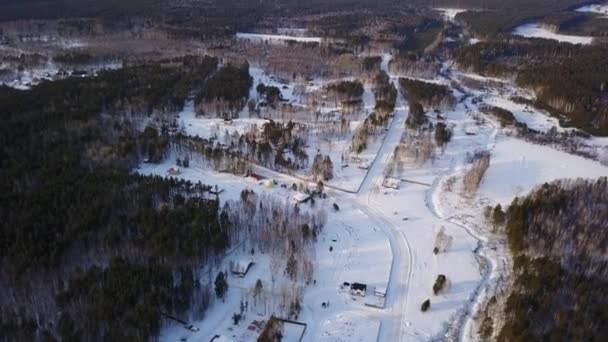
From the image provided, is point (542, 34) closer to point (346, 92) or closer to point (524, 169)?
point (346, 92)

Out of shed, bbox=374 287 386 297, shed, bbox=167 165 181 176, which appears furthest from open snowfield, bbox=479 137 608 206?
shed, bbox=167 165 181 176

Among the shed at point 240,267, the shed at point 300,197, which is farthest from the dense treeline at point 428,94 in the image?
the shed at point 240,267

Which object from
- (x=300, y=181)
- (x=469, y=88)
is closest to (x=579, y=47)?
(x=469, y=88)

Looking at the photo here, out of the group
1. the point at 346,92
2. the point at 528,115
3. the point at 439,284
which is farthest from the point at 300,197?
the point at 528,115

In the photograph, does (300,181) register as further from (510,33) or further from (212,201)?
(510,33)

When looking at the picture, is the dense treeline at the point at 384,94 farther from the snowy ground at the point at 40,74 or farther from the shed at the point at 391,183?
the snowy ground at the point at 40,74

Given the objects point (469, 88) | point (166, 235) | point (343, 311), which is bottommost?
point (343, 311)
